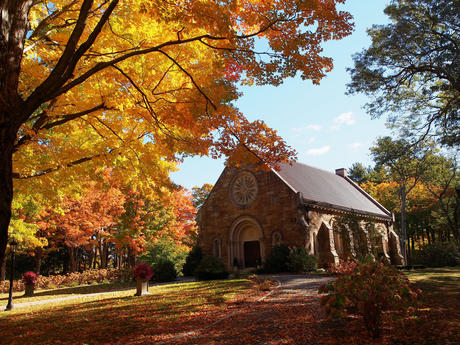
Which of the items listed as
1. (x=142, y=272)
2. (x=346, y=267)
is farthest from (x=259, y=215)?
(x=346, y=267)

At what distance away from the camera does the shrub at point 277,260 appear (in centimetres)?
1991

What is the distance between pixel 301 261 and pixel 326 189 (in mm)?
10675

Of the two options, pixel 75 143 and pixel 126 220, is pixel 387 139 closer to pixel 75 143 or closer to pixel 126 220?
pixel 75 143

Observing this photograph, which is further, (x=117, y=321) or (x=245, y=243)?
(x=245, y=243)

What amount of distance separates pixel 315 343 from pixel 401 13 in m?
13.3

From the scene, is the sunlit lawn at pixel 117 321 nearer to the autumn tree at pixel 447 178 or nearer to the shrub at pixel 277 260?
the shrub at pixel 277 260

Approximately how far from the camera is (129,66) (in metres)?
8.17

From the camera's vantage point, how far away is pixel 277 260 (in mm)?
20031

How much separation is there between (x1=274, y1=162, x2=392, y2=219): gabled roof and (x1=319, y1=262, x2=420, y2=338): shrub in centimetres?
1557

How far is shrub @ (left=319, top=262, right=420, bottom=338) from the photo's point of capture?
507 cm

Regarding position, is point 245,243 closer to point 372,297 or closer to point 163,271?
point 163,271

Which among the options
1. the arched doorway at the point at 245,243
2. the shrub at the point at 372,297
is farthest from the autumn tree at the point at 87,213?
the shrub at the point at 372,297

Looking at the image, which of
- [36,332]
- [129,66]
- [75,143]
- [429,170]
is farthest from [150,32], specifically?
[429,170]

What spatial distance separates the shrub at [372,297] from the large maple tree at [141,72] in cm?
451
